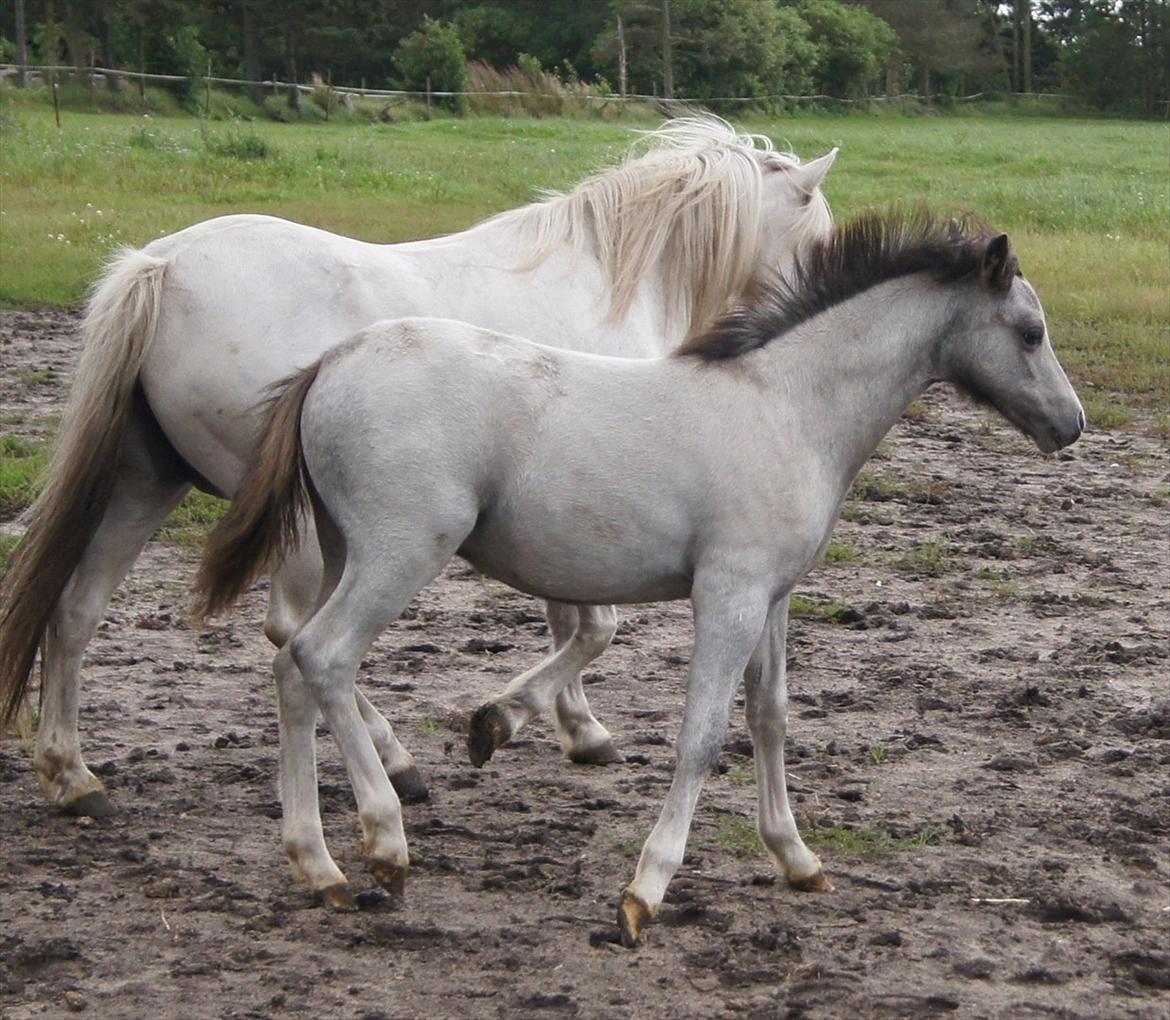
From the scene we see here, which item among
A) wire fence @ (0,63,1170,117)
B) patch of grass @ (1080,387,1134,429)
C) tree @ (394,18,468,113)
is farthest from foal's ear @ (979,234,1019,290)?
tree @ (394,18,468,113)

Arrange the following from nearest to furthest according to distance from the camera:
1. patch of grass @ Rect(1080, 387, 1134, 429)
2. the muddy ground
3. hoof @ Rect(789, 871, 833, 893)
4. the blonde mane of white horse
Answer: the muddy ground
hoof @ Rect(789, 871, 833, 893)
the blonde mane of white horse
patch of grass @ Rect(1080, 387, 1134, 429)

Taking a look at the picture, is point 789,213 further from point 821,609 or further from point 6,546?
point 6,546

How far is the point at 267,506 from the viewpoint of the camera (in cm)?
348

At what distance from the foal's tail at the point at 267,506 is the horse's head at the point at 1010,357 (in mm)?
1473

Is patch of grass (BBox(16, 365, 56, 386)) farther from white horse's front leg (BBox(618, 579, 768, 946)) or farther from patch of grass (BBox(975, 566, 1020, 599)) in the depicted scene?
white horse's front leg (BBox(618, 579, 768, 946))

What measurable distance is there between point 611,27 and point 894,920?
5242 cm

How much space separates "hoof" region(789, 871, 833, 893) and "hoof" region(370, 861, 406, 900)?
919 millimetres

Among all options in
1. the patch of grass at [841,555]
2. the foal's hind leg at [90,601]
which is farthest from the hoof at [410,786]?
the patch of grass at [841,555]

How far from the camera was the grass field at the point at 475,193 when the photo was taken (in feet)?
40.1

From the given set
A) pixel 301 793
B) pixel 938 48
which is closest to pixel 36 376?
pixel 301 793

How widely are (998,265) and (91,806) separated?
8.75ft

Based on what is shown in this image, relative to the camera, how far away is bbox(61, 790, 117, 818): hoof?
4148mm

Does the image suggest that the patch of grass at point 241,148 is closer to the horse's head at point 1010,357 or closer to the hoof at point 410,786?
the hoof at point 410,786

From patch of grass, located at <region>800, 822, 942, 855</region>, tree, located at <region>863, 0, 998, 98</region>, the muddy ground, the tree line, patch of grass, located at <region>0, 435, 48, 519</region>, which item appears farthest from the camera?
tree, located at <region>863, 0, 998, 98</region>
